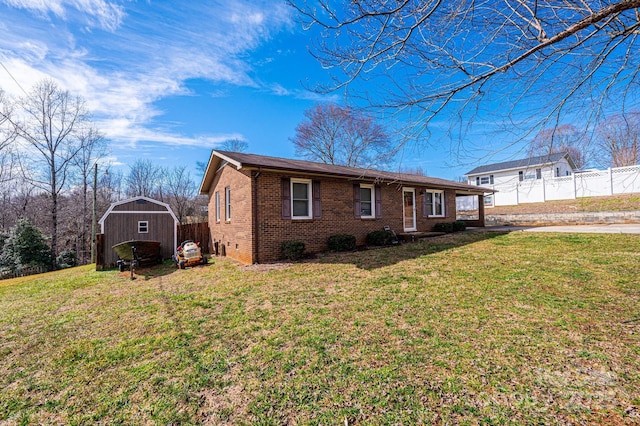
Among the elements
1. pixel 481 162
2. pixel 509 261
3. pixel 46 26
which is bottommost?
pixel 509 261

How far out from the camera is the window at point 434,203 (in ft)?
46.0

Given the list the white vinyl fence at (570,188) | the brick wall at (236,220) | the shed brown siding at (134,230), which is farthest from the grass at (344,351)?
the white vinyl fence at (570,188)

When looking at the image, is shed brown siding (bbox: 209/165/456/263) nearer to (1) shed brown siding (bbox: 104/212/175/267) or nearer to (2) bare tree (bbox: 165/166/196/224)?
(1) shed brown siding (bbox: 104/212/175/267)

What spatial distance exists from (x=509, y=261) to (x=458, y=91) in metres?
5.78

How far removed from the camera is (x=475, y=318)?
12.6 ft

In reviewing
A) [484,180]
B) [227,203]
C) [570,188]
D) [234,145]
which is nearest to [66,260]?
[227,203]

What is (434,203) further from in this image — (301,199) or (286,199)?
(286,199)

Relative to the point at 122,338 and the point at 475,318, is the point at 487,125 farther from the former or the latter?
the point at 122,338

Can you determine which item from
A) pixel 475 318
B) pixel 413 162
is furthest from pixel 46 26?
pixel 475 318

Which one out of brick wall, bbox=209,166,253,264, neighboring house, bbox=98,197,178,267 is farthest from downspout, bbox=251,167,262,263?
neighboring house, bbox=98,197,178,267

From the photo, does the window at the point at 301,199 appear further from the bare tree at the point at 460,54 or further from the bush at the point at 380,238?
the bare tree at the point at 460,54

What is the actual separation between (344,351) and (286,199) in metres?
6.46

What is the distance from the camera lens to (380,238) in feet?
35.3

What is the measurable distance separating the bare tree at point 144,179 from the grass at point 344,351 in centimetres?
2756
